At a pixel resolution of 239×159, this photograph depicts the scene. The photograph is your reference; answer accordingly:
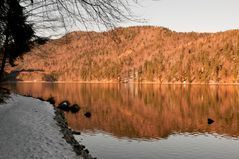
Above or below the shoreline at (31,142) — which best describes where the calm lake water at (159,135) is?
below

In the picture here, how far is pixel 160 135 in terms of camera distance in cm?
4238

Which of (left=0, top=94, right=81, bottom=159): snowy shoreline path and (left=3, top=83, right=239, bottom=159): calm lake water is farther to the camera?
(left=3, top=83, right=239, bottom=159): calm lake water

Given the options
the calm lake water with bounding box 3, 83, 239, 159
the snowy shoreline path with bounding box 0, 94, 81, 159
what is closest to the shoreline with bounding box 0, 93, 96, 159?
the snowy shoreline path with bounding box 0, 94, 81, 159

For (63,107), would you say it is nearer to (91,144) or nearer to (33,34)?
(91,144)

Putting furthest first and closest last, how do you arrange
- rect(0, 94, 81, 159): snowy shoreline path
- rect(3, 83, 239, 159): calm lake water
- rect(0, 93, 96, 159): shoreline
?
rect(3, 83, 239, 159): calm lake water
rect(0, 93, 96, 159): shoreline
rect(0, 94, 81, 159): snowy shoreline path

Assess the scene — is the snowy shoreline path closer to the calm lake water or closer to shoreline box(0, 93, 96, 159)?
shoreline box(0, 93, 96, 159)

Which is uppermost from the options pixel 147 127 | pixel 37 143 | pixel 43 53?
pixel 43 53

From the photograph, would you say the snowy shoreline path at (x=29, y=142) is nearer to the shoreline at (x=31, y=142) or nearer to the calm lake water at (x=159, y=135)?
the shoreline at (x=31, y=142)

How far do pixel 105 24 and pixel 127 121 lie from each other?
4932 centimetres

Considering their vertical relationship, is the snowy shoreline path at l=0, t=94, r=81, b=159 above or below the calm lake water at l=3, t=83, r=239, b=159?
above

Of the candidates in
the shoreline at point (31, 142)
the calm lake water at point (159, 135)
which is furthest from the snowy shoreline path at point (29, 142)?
the calm lake water at point (159, 135)

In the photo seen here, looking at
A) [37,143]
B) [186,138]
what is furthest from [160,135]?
[37,143]

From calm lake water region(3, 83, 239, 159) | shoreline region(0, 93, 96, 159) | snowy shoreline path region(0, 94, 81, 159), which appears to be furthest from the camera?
calm lake water region(3, 83, 239, 159)

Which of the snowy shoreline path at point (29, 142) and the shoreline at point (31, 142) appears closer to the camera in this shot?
the snowy shoreline path at point (29, 142)
